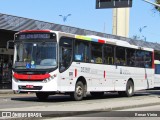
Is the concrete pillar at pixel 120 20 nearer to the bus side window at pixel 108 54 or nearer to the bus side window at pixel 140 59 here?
the bus side window at pixel 140 59

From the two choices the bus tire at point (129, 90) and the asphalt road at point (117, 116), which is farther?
the bus tire at point (129, 90)

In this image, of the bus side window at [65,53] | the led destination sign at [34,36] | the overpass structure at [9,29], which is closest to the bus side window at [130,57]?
the bus side window at [65,53]

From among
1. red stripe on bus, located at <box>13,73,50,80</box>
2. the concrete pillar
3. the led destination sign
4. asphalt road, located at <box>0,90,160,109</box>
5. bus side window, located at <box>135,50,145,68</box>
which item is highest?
the concrete pillar

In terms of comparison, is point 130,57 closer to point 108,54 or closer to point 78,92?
point 108,54

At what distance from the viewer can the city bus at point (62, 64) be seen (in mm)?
20953

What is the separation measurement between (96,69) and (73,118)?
390 inches

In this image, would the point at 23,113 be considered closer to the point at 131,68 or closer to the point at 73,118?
the point at 73,118

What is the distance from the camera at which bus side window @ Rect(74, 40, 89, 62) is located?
73.8ft

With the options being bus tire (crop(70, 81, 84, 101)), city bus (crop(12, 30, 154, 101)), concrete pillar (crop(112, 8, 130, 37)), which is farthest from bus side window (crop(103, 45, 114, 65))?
concrete pillar (crop(112, 8, 130, 37))

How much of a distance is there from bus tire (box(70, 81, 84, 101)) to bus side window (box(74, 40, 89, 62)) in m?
1.25

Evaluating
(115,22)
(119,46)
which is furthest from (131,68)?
(115,22)

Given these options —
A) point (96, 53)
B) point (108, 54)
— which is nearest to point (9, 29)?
point (108, 54)

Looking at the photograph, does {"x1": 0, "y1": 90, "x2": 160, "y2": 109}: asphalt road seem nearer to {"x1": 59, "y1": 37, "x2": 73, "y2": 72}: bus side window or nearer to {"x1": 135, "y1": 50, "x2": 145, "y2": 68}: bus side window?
{"x1": 59, "y1": 37, "x2": 73, "y2": 72}: bus side window

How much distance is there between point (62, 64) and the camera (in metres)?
21.3
